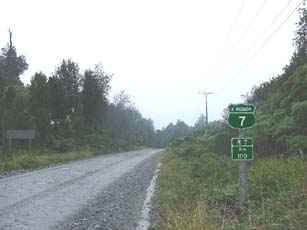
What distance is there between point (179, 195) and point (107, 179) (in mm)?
9578

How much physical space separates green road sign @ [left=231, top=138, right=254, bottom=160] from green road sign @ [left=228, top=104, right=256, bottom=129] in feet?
0.95

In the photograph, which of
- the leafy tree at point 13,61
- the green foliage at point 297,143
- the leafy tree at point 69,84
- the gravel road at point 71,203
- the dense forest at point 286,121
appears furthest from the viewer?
the leafy tree at point 13,61

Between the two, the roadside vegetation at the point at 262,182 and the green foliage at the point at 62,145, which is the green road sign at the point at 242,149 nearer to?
the roadside vegetation at the point at 262,182

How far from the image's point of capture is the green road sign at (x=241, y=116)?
9.91m

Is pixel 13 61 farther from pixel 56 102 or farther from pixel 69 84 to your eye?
pixel 56 102

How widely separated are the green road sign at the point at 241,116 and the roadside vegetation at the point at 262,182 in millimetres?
1350

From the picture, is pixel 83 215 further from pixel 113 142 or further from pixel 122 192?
pixel 113 142

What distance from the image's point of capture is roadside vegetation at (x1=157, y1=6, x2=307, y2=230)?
7.49 metres

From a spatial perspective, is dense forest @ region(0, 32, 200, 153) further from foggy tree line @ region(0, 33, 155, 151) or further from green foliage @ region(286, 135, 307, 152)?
green foliage @ region(286, 135, 307, 152)

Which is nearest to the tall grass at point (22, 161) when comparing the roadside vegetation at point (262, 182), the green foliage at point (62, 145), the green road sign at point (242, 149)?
the green foliage at point (62, 145)

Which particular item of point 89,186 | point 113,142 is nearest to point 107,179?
point 89,186

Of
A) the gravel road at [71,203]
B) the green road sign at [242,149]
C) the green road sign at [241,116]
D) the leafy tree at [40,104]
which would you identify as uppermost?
the leafy tree at [40,104]

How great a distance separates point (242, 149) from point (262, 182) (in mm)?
1581

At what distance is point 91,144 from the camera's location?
62.6 m
